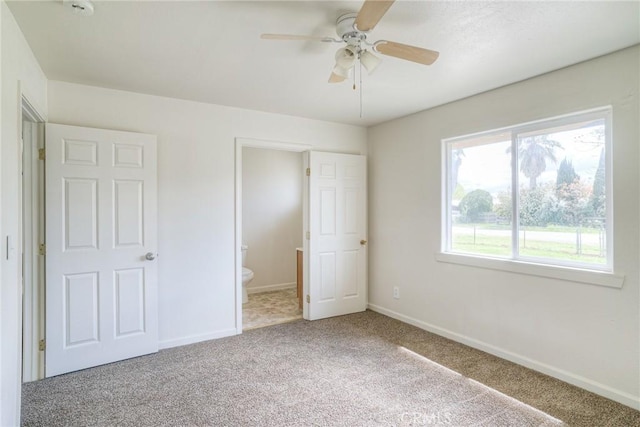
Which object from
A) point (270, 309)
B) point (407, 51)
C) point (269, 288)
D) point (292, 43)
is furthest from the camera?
point (269, 288)

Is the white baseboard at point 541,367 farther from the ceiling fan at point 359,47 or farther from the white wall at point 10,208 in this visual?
the white wall at point 10,208

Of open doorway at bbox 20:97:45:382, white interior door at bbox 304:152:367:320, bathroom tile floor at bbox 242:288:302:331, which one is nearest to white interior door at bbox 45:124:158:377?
open doorway at bbox 20:97:45:382

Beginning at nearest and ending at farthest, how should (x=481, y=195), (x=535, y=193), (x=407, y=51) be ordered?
(x=407, y=51), (x=535, y=193), (x=481, y=195)

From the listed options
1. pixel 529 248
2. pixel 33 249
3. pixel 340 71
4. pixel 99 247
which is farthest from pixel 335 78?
pixel 33 249

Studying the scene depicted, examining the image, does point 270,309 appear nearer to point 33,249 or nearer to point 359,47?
point 33,249

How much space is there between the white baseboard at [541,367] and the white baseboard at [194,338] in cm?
197

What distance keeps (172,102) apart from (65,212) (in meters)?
1.34

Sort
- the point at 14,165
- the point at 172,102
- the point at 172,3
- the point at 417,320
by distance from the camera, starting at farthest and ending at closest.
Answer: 1. the point at 417,320
2. the point at 172,102
3. the point at 14,165
4. the point at 172,3

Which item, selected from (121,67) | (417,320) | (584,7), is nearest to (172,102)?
(121,67)

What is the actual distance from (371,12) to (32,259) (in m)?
2.98

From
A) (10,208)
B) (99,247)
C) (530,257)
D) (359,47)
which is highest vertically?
(359,47)

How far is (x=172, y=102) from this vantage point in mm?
3258

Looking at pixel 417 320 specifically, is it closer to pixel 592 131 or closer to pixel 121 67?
pixel 592 131

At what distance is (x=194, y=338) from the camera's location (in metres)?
3.33
